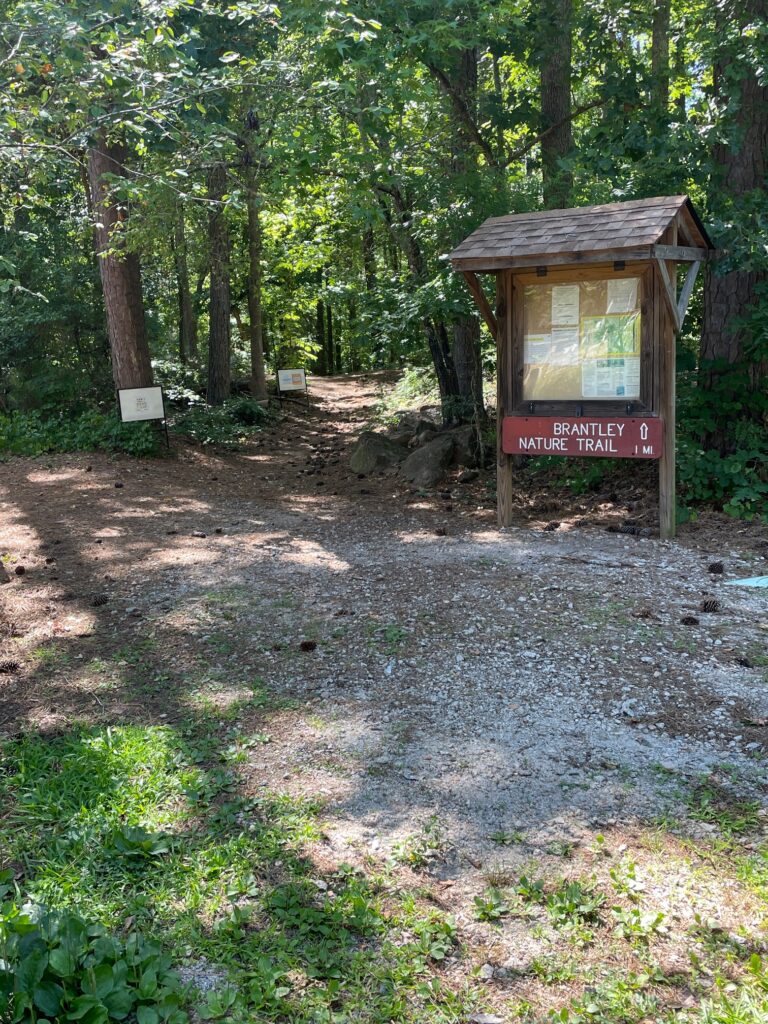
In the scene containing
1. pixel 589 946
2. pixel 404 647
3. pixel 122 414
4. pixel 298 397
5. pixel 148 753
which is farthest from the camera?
pixel 298 397

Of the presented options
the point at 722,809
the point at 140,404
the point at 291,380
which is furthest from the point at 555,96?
the point at 291,380

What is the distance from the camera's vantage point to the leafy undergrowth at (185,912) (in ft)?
8.13

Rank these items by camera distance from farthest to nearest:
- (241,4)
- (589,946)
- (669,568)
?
(241,4), (669,568), (589,946)

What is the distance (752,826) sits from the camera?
3314mm

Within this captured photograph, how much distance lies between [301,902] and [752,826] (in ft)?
5.64

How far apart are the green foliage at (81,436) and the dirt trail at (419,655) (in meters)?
3.84

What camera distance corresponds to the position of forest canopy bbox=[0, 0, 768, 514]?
6629 millimetres

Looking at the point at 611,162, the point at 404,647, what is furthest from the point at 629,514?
the point at 404,647

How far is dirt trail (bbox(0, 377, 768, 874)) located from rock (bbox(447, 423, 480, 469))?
2.59 m

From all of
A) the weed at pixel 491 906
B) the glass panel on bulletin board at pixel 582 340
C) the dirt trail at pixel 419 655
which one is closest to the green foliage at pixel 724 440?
the dirt trail at pixel 419 655

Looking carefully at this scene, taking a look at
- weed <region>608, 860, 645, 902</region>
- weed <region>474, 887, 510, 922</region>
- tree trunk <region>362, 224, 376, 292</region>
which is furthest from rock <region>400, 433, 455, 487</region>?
tree trunk <region>362, 224, 376, 292</region>

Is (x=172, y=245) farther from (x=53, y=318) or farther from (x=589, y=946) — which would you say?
(x=589, y=946)

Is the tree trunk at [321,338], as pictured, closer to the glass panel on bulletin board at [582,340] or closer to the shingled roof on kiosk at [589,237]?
the glass panel on bulletin board at [582,340]

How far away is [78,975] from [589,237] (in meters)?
6.35
